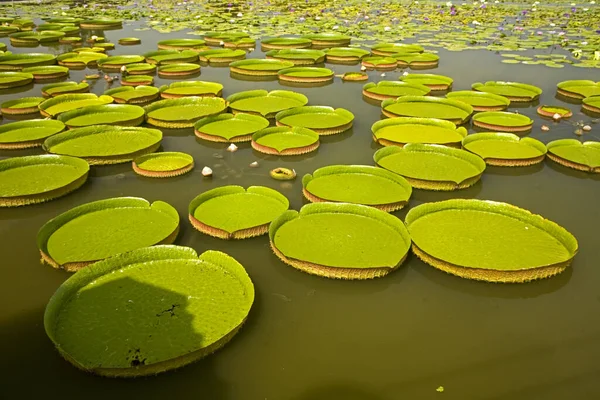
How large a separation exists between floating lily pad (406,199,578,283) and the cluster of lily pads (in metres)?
0.02

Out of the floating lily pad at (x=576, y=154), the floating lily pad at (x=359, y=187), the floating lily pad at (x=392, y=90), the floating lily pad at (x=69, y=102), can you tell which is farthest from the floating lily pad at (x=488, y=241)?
the floating lily pad at (x=69, y=102)

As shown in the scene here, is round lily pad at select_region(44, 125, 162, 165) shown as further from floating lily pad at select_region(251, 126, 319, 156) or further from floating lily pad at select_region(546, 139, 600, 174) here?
Result: floating lily pad at select_region(546, 139, 600, 174)

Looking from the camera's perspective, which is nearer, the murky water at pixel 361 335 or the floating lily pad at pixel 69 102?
the murky water at pixel 361 335

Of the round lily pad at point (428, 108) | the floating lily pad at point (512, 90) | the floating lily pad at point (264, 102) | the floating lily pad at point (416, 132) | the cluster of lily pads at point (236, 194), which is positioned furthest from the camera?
the floating lily pad at point (512, 90)

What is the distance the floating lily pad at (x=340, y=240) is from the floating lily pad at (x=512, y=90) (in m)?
6.45

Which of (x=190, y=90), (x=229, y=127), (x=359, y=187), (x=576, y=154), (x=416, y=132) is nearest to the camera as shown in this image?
(x=359, y=187)

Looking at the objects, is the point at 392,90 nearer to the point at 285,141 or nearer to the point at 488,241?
the point at 285,141

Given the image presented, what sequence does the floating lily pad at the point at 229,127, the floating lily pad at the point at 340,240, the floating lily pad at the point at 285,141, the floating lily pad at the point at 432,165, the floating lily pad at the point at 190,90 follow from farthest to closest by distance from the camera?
the floating lily pad at the point at 190,90 < the floating lily pad at the point at 229,127 < the floating lily pad at the point at 285,141 < the floating lily pad at the point at 432,165 < the floating lily pad at the point at 340,240

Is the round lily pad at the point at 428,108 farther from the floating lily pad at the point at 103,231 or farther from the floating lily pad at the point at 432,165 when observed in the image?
the floating lily pad at the point at 103,231

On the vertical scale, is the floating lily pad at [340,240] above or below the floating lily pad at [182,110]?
below

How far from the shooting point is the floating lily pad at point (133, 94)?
899 centimetres

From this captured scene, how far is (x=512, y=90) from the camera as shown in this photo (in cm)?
977

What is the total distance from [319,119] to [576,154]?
14.7 feet

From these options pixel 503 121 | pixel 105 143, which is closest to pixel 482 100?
pixel 503 121
